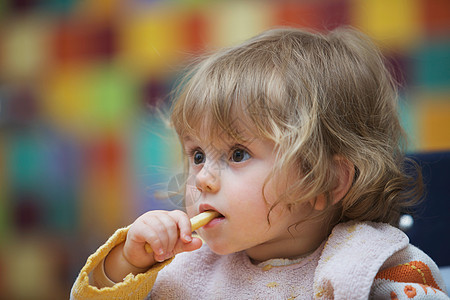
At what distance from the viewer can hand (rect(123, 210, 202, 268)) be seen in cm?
65

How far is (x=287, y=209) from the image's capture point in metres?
0.68

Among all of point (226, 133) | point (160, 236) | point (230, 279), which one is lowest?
point (230, 279)

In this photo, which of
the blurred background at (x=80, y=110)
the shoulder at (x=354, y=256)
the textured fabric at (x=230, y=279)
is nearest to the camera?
the shoulder at (x=354, y=256)

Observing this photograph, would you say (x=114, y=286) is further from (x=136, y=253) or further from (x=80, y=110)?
(x=80, y=110)

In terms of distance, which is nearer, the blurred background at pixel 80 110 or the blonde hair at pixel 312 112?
the blonde hair at pixel 312 112

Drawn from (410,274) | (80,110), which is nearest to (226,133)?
(410,274)

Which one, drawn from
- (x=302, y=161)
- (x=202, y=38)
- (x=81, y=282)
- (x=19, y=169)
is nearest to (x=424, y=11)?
(x=202, y=38)

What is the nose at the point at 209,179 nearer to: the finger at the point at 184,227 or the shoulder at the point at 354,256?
the finger at the point at 184,227

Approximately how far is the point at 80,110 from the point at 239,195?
1.26 metres

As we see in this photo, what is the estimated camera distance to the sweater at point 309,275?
595 millimetres

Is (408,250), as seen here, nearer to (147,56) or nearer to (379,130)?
(379,130)

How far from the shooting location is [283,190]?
660 mm

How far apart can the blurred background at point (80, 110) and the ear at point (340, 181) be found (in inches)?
36.1

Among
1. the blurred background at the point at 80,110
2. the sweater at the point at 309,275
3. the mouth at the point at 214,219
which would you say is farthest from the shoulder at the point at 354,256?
the blurred background at the point at 80,110
